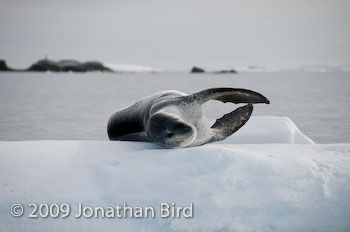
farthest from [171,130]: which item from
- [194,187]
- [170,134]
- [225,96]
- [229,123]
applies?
[229,123]

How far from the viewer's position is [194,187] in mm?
3756

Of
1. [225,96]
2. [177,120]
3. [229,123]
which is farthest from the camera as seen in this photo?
[229,123]

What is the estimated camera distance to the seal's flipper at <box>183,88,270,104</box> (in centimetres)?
498

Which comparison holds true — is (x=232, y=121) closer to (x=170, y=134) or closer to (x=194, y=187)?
(x=170, y=134)

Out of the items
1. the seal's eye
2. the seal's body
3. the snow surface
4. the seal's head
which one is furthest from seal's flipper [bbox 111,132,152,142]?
the snow surface

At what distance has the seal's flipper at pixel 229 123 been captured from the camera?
5.32 metres

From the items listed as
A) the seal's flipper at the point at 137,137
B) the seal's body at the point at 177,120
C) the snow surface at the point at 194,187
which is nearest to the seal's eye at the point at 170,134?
the seal's body at the point at 177,120

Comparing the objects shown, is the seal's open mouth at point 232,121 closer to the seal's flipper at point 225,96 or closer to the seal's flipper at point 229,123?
the seal's flipper at point 229,123

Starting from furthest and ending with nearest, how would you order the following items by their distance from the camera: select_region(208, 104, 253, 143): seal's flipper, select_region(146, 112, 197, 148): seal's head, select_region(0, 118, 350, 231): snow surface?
select_region(208, 104, 253, 143): seal's flipper < select_region(146, 112, 197, 148): seal's head < select_region(0, 118, 350, 231): snow surface

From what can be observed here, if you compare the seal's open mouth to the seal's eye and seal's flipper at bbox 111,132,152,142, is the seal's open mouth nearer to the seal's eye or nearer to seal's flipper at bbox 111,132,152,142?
seal's flipper at bbox 111,132,152,142

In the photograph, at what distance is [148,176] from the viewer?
390 cm

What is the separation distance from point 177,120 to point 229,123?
1363 millimetres

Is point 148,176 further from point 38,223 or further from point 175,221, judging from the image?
point 38,223

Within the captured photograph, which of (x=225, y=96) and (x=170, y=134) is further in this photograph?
(x=225, y=96)
